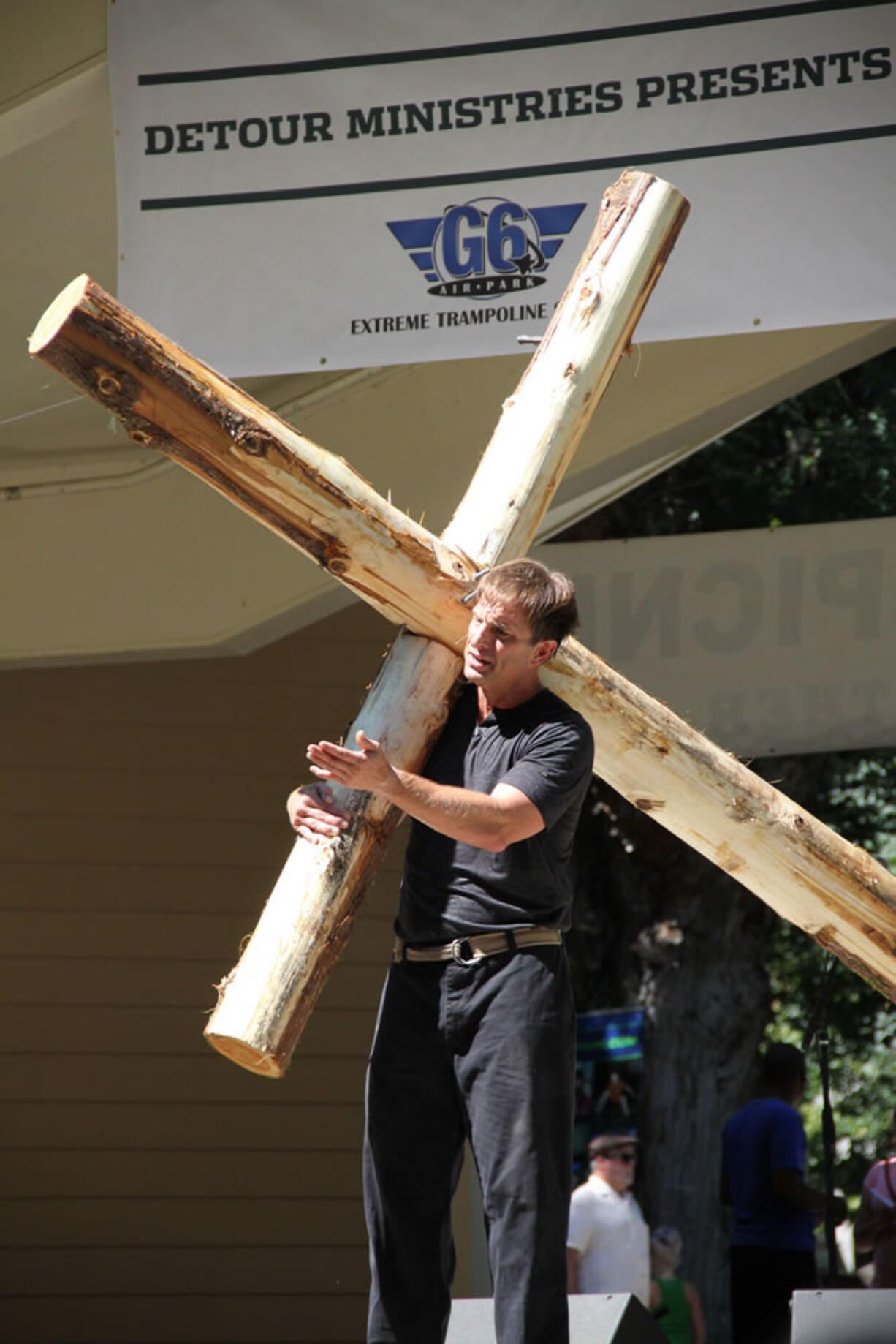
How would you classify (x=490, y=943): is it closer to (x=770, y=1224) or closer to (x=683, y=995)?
(x=770, y=1224)

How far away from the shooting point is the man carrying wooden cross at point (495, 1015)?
3369 mm

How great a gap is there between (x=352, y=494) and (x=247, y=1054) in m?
1.30

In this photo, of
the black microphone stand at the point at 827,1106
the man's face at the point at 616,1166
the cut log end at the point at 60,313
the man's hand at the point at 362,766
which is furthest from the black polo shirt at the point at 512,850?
the man's face at the point at 616,1166

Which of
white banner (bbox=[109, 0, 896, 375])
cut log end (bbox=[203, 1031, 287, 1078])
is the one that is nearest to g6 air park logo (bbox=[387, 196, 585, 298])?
white banner (bbox=[109, 0, 896, 375])

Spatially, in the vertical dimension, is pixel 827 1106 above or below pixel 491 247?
below

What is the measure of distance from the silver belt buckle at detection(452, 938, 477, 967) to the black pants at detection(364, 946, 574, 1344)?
0.06 feet

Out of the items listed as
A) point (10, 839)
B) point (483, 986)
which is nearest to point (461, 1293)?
point (10, 839)

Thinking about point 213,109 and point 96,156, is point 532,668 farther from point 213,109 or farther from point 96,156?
point 96,156

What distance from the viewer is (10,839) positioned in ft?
24.0

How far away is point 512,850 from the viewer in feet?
11.6

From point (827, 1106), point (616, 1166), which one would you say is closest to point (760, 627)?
point (827, 1106)

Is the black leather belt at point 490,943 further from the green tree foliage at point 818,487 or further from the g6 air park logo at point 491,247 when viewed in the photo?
the green tree foliage at point 818,487

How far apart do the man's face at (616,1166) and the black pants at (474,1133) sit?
359cm

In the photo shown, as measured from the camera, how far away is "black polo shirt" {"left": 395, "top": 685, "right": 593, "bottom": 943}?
349 cm
